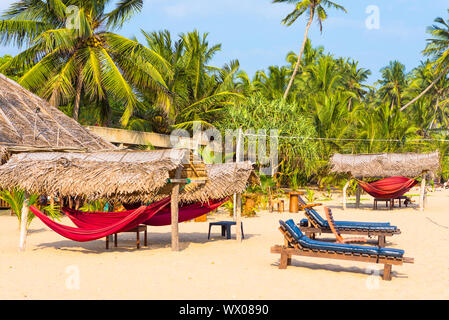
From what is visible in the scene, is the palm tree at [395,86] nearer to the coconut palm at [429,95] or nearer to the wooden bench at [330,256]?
the coconut palm at [429,95]

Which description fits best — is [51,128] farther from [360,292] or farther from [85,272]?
[360,292]

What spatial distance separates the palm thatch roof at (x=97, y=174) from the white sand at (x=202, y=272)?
1.04m

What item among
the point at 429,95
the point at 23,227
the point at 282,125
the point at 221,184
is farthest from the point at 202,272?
the point at 429,95

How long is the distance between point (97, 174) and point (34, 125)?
694cm

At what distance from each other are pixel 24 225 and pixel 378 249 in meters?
5.64

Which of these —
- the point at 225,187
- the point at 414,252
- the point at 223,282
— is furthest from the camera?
the point at 225,187

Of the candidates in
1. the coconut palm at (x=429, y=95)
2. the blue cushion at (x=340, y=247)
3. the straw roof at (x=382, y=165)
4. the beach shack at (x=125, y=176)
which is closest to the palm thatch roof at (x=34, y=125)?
the beach shack at (x=125, y=176)

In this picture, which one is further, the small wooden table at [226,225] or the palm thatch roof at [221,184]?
the small wooden table at [226,225]

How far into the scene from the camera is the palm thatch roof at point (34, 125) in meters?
12.5

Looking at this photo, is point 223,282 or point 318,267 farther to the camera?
point 318,267

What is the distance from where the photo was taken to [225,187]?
859 centimetres

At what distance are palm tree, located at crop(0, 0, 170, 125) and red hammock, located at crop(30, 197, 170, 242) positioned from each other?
345 inches

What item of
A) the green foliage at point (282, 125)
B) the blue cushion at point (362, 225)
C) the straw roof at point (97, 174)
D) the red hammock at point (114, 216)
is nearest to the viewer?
the straw roof at point (97, 174)

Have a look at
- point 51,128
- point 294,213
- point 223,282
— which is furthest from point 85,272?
point 294,213
